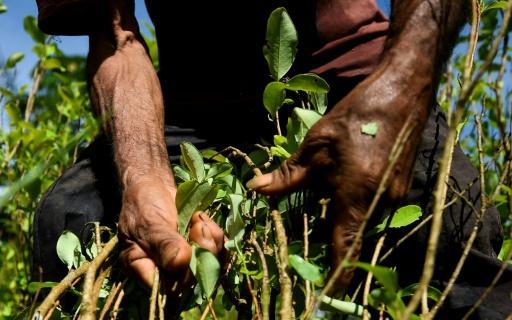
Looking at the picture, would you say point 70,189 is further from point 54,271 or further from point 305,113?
point 305,113

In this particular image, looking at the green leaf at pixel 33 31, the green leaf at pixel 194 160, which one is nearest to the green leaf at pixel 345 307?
the green leaf at pixel 194 160

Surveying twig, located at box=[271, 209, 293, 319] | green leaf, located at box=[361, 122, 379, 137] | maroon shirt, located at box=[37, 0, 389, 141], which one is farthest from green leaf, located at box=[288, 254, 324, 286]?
maroon shirt, located at box=[37, 0, 389, 141]

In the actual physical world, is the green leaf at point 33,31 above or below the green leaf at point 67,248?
above

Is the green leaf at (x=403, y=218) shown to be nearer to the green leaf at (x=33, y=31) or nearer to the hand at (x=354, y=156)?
the hand at (x=354, y=156)

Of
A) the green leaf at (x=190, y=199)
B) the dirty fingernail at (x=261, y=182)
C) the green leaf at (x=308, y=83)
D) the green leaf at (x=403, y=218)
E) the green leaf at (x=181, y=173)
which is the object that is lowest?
the green leaf at (x=181, y=173)

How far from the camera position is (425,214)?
125cm

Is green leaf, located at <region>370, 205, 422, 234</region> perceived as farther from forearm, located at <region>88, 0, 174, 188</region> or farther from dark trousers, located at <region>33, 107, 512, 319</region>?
forearm, located at <region>88, 0, 174, 188</region>

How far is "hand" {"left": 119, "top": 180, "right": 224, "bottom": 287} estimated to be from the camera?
3.29ft

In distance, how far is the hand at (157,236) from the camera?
1002mm

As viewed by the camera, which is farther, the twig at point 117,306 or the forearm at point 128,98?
the forearm at point 128,98

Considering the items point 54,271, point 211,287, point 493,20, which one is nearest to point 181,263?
point 211,287

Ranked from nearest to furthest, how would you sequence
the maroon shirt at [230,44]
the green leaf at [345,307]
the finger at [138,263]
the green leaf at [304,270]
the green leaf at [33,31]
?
the green leaf at [304,270] < the green leaf at [345,307] < the finger at [138,263] < the maroon shirt at [230,44] < the green leaf at [33,31]

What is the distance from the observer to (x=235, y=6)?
1677 millimetres

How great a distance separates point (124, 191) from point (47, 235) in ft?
1.31
